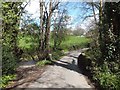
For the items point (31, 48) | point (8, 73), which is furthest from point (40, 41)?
point (8, 73)

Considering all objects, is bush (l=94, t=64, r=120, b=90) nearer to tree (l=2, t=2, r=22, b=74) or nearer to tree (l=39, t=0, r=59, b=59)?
tree (l=2, t=2, r=22, b=74)

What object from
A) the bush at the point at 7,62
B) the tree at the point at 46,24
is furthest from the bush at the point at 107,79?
the tree at the point at 46,24

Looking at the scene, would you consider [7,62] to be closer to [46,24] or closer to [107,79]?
[107,79]

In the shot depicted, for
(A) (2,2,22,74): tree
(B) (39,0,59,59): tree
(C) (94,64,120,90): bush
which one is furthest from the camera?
(B) (39,0,59,59): tree

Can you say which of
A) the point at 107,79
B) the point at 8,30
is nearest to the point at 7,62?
the point at 8,30

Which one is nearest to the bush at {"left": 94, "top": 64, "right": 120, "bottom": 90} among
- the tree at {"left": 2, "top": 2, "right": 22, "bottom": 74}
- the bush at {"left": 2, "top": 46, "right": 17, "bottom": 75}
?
the bush at {"left": 2, "top": 46, "right": 17, "bottom": 75}

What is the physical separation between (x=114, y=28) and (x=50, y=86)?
Result: 5.02m

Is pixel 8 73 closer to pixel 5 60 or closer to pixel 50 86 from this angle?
pixel 5 60

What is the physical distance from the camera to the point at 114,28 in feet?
51.8

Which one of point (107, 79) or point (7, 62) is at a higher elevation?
point (7, 62)

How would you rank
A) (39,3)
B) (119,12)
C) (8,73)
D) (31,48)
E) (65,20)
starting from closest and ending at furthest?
(119,12) → (8,73) → (39,3) → (31,48) → (65,20)

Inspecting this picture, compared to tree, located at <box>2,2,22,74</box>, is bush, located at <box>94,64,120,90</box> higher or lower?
lower

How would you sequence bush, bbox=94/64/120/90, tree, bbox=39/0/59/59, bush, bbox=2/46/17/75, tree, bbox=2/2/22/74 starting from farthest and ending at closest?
1. tree, bbox=39/0/59/59
2. bush, bbox=2/46/17/75
3. tree, bbox=2/2/22/74
4. bush, bbox=94/64/120/90

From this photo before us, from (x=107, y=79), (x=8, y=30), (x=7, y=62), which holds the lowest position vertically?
(x=107, y=79)
